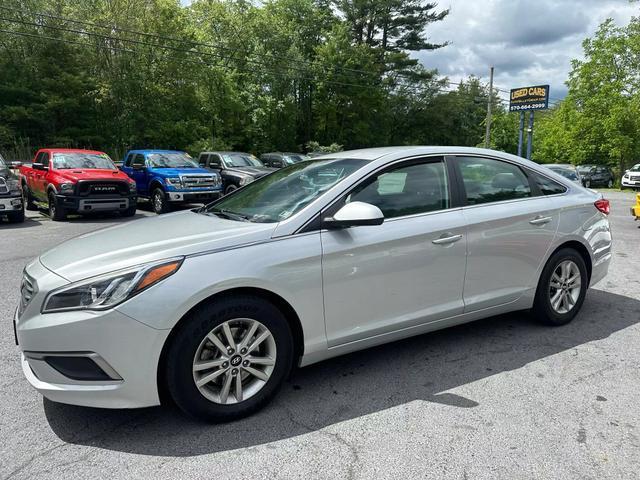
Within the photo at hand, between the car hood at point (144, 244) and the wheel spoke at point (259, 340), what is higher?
the car hood at point (144, 244)

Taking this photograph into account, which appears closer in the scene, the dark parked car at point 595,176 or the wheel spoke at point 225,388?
the wheel spoke at point 225,388

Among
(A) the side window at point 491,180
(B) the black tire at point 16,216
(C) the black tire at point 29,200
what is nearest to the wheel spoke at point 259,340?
(A) the side window at point 491,180

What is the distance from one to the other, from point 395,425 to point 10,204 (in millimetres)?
10680

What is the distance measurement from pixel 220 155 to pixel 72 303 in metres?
14.8

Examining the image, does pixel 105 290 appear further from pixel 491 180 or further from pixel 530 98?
pixel 530 98

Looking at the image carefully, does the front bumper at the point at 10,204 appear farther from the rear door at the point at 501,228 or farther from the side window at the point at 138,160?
the rear door at the point at 501,228

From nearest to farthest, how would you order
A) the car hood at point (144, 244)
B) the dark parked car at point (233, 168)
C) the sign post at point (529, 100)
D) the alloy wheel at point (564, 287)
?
the car hood at point (144, 244) → the alloy wheel at point (564, 287) → the dark parked car at point (233, 168) → the sign post at point (529, 100)

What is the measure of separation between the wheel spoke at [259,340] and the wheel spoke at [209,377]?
191 millimetres

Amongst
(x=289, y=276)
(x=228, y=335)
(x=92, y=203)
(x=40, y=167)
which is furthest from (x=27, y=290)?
(x=40, y=167)


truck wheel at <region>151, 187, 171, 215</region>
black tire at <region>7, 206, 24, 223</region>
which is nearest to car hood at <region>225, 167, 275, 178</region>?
truck wheel at <region>151, 187, 171, 215</region>

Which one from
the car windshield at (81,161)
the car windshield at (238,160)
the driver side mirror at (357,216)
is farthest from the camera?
the car windshield at (238,160)

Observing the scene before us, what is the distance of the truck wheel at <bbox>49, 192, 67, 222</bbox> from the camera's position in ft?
36.7

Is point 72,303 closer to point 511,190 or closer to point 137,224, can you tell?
point 137,224

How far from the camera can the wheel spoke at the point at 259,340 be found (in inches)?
108
